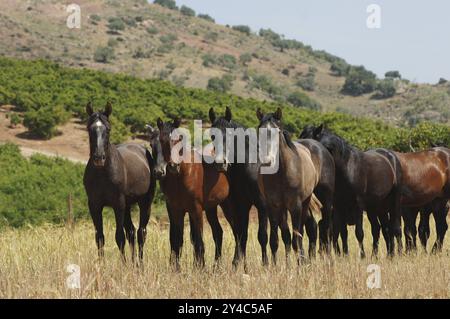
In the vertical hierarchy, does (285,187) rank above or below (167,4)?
below

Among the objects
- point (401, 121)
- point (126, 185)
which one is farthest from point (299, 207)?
point (401, 121)

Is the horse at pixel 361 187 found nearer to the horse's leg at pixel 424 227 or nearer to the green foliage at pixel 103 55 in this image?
the horse's leg at pixel 424 227

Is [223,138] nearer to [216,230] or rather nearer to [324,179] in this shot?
[216,230]

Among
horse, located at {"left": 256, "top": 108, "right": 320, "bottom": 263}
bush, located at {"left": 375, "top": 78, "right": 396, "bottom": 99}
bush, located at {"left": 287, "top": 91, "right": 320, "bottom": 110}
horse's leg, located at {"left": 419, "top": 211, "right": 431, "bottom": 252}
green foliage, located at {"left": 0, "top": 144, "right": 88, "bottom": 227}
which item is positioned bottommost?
green foliage, located at {"left": 0, "top": 144, "right": 88, "bottom": 227}

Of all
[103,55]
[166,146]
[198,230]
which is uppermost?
[103,55]

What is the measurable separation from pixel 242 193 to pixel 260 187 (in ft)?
1.23

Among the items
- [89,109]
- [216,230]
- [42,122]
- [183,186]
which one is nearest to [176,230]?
[183,186]

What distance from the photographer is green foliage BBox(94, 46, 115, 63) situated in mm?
74812

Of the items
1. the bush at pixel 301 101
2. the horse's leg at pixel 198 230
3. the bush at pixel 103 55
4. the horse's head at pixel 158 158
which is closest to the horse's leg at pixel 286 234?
the horse's leg at pixel 198 230

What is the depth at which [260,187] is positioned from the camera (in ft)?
33.2

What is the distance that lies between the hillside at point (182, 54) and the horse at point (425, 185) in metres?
48.0

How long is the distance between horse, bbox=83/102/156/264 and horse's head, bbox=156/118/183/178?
0.81 m

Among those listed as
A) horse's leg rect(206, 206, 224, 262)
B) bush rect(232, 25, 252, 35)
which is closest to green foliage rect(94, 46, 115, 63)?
bush rect(232, 25, 252, 35)

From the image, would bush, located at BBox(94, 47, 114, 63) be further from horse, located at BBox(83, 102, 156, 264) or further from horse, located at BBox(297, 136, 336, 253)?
horse, located at BBox(297, 136, 336, 253)
